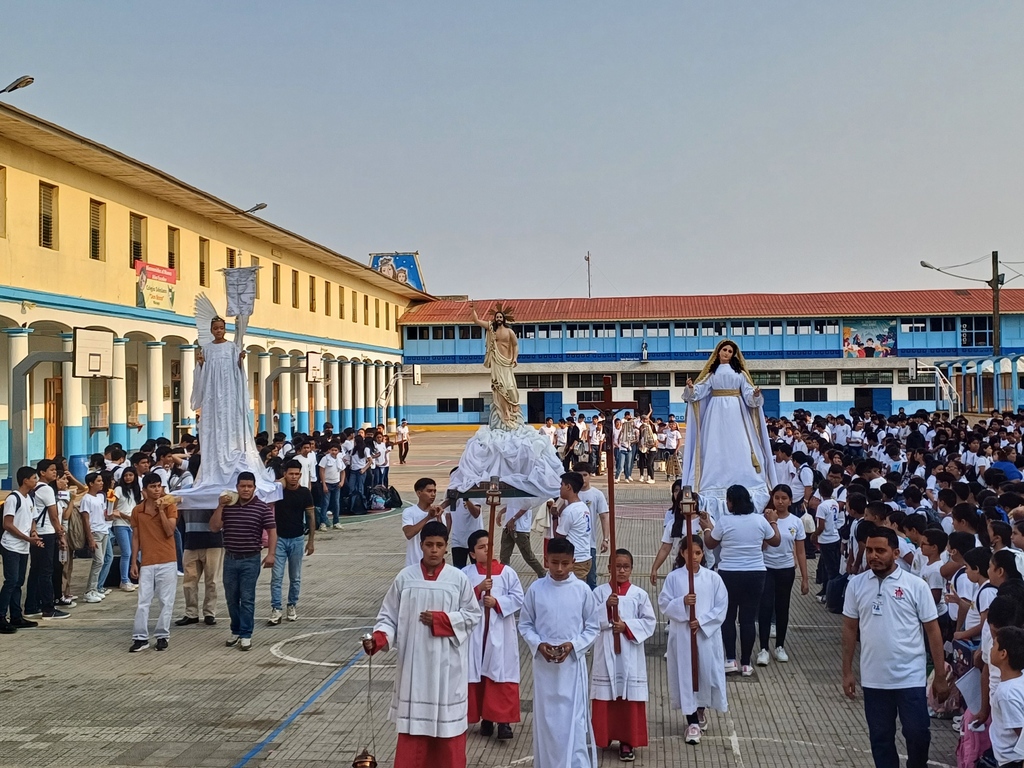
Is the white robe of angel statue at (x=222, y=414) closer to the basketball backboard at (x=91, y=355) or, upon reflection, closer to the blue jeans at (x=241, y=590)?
the blue jeans at (x=241, y=590)

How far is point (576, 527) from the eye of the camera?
367 inches

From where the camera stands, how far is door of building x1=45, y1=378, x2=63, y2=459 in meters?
24.3

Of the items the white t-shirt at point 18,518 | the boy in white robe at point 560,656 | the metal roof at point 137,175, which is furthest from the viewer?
the metal roof at point 137,175

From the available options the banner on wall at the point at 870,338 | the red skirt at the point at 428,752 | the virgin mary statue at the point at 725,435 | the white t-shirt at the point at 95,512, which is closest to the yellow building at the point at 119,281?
the white t-shirt at the point at 95,512

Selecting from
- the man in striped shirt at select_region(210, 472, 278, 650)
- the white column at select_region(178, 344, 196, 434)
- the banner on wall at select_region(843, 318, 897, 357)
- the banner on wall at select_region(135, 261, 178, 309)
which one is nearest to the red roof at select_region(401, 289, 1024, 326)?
the banner on wall at select_region(843, 318, 897, 357)

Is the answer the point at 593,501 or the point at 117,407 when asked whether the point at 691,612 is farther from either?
the point at 117,407

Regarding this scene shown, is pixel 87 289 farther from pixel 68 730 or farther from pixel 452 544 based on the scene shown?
pixel 68 730

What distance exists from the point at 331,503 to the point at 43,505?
8215mm

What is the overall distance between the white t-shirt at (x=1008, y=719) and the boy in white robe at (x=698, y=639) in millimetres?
2421

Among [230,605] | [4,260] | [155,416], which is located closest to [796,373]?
[155,416]

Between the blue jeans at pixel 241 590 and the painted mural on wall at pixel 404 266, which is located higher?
the painted mural on wall at pixel 404 266

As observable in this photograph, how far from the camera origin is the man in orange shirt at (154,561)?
9.25 m

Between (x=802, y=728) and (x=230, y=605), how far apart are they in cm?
560

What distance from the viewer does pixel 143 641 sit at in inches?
364
